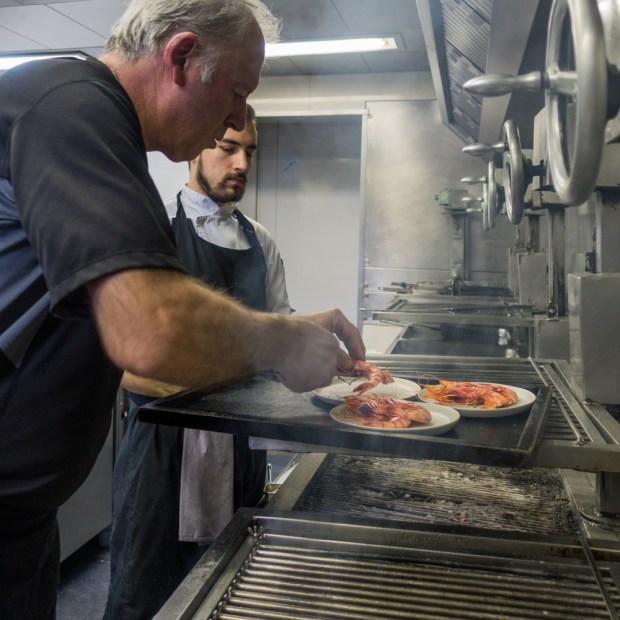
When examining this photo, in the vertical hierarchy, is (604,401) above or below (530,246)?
below

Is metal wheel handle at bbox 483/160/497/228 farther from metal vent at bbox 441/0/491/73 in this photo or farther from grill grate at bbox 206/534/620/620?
grill grate at bbox 206/534/620/620

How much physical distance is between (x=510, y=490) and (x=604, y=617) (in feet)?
1.86

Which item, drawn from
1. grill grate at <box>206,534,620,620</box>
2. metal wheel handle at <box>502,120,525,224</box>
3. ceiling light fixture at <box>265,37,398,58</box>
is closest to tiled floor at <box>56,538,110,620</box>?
grill grate at <box>206,534,620,620</box>

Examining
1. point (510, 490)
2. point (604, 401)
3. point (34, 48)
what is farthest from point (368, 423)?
point (34, 48)

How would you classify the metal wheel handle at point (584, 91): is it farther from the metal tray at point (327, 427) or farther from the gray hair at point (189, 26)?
the gray hair at point (189, 26)

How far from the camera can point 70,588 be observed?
2734 millimetres

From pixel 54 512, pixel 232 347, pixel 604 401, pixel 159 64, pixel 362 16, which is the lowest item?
pixel 54 512

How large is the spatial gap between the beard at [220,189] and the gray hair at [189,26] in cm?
116

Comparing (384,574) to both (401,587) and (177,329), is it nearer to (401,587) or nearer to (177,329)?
(401,587)

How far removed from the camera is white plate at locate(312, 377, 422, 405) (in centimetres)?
121

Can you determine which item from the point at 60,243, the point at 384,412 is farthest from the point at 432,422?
the point at 60,243

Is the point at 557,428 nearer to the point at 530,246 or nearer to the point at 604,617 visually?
the point at 604,617

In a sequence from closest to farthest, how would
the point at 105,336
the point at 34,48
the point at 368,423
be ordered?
the point at 105,336 < the point at 368,423 < the point at 34,48

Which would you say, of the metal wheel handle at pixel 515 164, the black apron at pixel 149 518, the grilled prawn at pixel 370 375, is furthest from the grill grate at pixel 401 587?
the metal wheel handle at pixel 515 164
